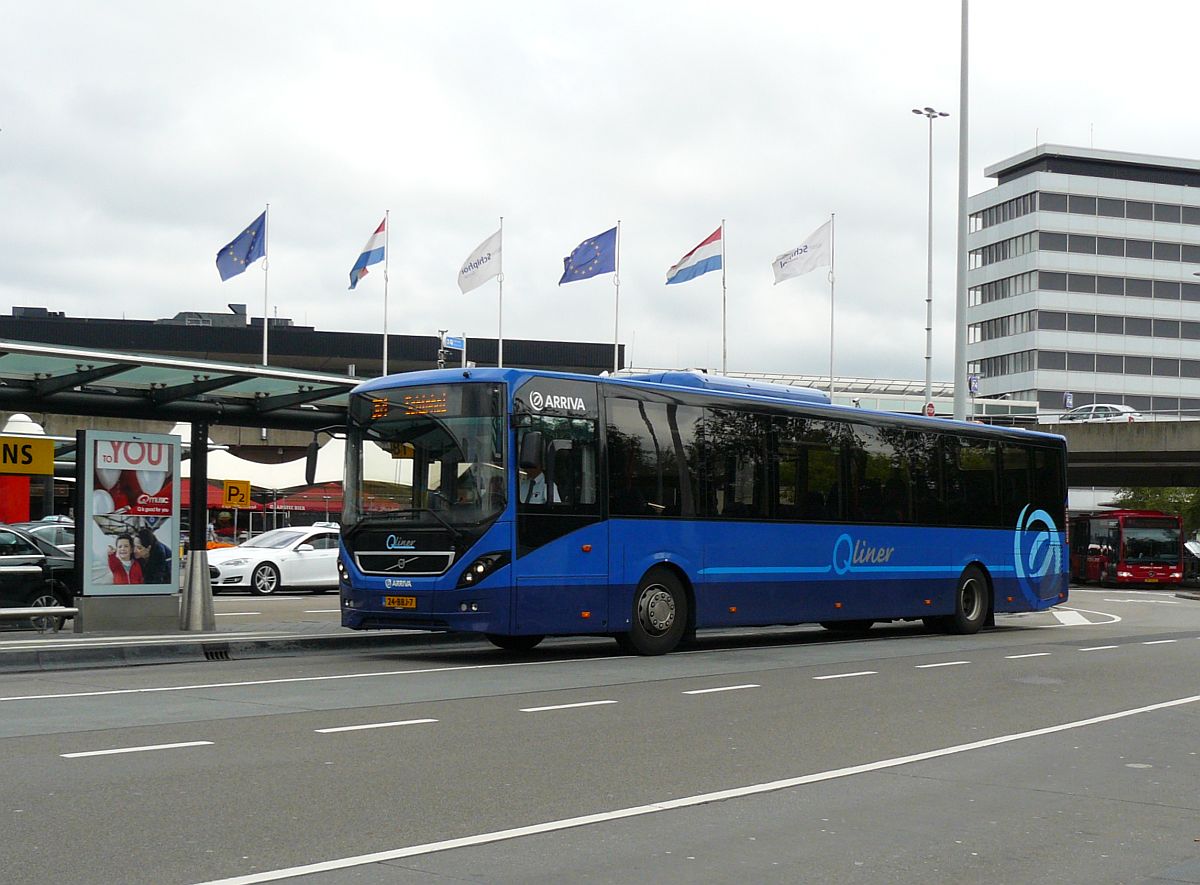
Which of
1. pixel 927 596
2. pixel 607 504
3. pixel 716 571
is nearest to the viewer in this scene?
pixel 607 504

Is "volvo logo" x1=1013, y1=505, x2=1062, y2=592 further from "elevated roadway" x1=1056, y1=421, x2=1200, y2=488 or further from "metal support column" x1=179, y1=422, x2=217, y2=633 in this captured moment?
"elevated roadway" x1=1056, y1=421, x2=1200, y2=488

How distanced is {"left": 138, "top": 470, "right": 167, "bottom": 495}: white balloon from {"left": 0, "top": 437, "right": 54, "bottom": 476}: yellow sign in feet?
5.27

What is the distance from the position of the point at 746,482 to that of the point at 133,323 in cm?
6067

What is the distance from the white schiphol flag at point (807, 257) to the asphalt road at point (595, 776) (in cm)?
2740

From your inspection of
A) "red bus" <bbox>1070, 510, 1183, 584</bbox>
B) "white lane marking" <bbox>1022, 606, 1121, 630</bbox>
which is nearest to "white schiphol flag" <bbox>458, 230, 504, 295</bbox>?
"white lane marking" <bbox>1022, 606, 1121, 630</bbox>

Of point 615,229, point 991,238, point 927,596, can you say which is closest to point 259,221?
point 615,229

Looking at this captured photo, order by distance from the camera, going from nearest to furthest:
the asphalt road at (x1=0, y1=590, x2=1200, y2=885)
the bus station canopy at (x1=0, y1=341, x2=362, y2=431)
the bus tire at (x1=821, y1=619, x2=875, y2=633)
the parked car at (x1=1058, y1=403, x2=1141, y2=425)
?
the asphalt road at (x1=0, y1=590, x2=1200, y2=885)
the bus station canopy at (x1=0, y1=341, x2=362, y2=431)
the bus tire at (x1=821, y1=619, x2=875, y2=633)
the parked car at (x1=1058, y1=403, x2=1141, y2=425)

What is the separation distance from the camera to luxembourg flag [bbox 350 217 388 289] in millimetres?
43594

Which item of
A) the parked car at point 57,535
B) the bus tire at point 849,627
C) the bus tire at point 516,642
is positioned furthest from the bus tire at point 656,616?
the parked car at point 57,535

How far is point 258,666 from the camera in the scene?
16.0m

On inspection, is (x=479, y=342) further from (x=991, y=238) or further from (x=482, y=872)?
(x=482, y=872)

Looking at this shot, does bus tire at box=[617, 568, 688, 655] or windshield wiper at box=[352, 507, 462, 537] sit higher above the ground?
windshield wiper at box=[352, 507, 462, 537]

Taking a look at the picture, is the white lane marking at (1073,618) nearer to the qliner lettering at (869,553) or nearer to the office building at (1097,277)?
the qliner lettering at (869,553)

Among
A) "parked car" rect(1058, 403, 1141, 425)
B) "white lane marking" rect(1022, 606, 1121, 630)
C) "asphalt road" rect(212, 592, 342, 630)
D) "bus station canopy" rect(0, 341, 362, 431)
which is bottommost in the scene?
"white lane marking" rect(1022, 606, 1121, 630)
